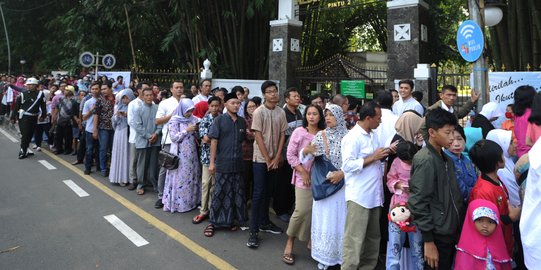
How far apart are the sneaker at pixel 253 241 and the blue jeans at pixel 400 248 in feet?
4.98

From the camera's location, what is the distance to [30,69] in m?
33.6

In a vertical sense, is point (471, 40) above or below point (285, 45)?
below

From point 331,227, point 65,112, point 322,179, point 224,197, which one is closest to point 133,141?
point 224,197

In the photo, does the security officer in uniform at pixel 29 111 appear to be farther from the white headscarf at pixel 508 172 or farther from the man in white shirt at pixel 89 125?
A: the white headscarf at pixel 508 172

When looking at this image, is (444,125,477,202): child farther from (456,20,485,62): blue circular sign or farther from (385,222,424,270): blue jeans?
(456,20,485,62): blue circular sign

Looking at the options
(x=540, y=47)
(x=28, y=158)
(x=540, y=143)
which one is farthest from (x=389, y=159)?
(x=28, y=158)

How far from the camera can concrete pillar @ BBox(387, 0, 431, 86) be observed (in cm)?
822

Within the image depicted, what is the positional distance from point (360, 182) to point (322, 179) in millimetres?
408

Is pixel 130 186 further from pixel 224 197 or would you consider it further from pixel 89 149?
pixel 224 197

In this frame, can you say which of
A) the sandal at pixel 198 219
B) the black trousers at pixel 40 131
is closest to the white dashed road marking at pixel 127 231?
the sandal at pixel 198 219

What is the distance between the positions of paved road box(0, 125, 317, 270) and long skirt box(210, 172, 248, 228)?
0.17 meters

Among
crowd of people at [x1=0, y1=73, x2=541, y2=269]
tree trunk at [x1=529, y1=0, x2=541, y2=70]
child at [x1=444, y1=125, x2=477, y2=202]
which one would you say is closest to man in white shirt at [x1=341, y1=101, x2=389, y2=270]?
crowd of people at [x1=0, y1=73, x2=541, y2=269]

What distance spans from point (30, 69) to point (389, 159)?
37692mm

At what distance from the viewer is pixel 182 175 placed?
5.43 meters
